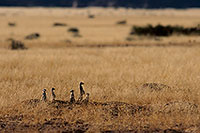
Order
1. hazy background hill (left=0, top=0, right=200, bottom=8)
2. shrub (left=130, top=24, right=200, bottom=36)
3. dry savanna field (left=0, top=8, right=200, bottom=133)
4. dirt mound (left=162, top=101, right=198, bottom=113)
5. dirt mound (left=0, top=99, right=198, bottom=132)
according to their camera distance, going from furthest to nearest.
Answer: hazy background hill (left=0, top=0, right=200, bottom=8) < shrub (left=130, top=24, right=200, bottom=36) < dirt mound (left=162, top=101, right=198, bottom=113) < dry savanna field (left=0, top=8, right=200, bottom=133) < dirt mound (left=0, top=99, right=198, bottom=132)

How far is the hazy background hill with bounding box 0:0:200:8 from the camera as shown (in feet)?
521

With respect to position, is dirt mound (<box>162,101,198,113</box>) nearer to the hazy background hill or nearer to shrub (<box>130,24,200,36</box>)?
shrub (<box>130,24,200,36</box>)

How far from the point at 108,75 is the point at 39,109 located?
18.4ft

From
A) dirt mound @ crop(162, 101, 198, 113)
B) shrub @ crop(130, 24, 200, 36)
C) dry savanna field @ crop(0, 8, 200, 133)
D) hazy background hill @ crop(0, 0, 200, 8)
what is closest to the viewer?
dry savanna field @ crop(0, 8, 200, 133)

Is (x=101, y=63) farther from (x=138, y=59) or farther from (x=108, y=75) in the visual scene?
(x=108, y=75)

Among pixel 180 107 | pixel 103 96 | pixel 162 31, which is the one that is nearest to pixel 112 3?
pixel 162 31

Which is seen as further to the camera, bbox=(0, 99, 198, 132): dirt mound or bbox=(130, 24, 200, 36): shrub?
bbox=(130, 24, 200, 36): shrub

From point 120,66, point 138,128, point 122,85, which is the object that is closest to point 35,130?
point 138,128

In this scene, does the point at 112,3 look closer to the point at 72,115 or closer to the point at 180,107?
the point at 180,107

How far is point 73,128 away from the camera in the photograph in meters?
7.41

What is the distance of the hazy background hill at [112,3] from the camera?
159 m

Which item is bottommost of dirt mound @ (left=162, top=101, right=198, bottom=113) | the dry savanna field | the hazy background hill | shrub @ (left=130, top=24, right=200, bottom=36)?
the hazy background hill

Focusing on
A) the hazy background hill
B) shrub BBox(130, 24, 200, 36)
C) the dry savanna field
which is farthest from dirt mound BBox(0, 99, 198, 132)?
the hazy background hill

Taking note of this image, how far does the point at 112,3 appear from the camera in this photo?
169 m
